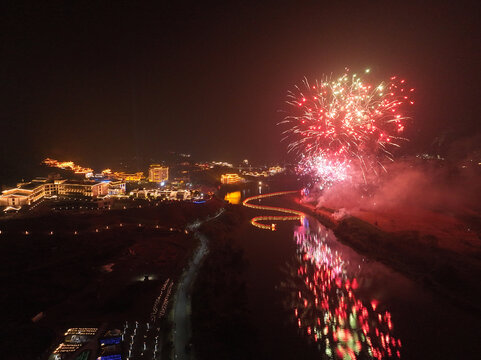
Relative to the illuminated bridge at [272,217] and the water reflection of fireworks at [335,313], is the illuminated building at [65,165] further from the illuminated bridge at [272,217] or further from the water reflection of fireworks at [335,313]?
the water reflection of fireworks at [335,313]

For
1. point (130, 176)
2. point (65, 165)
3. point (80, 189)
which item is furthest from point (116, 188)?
point (65, 165)

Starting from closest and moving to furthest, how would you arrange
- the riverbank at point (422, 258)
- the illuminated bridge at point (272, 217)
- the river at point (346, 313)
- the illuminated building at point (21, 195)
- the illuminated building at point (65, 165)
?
1. the river at point (346, 313)
2. the riverbank at point (422, 258)
3. the illuminated building at point (21, 195)
4. the illuminated bridge at point (272, 217)
5. the illuminated building at point (65, 165)

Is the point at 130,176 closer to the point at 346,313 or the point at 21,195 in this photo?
the point at 21,195

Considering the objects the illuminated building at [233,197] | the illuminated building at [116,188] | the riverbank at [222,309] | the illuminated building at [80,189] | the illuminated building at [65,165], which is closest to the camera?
the riverbank at [222,309]

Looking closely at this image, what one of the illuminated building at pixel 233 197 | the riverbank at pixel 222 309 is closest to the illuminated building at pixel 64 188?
the illuminated building at pixel 233 197

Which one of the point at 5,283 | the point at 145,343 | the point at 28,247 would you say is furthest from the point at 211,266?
the point at 28,247

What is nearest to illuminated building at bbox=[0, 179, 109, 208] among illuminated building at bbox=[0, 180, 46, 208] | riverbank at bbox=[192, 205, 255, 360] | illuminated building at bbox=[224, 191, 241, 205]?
illuminated building at bbox=[0, 180, 46, 208]

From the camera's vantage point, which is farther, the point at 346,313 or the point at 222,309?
the point at 346,313

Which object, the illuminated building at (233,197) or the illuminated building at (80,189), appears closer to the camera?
the illuminated building at (80,189)
